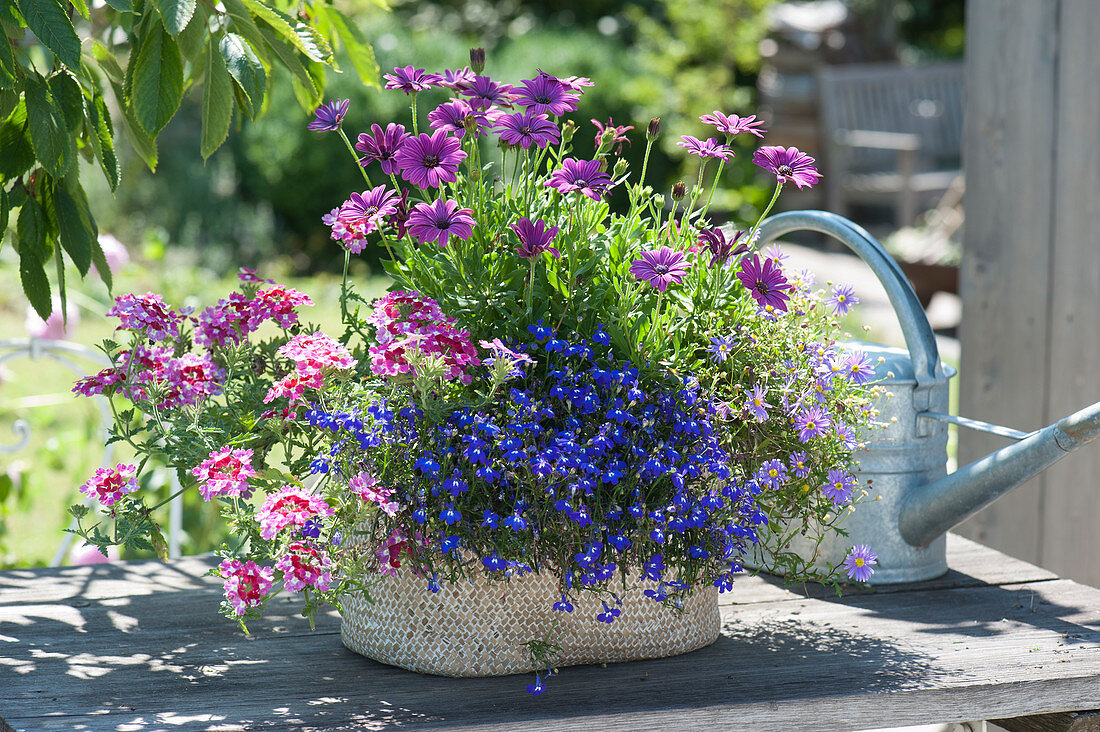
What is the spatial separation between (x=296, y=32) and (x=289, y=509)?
0.53 m

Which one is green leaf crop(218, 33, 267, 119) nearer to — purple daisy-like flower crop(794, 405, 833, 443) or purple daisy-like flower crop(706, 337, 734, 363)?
purple daisy-like flower crop(706, 337, 734, 363)

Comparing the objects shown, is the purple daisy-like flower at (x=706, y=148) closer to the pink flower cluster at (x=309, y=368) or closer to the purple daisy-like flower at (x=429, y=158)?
the purple daisy-like flower at (x=429, y=158)

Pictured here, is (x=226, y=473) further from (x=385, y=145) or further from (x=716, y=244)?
(x=716, y=244)

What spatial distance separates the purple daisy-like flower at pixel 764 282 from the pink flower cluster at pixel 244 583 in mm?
544

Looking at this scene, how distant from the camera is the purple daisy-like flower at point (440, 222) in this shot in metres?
1.07

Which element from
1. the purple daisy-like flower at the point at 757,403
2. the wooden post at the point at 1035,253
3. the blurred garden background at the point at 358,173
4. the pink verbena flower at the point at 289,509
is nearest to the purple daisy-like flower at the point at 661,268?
the purple daisy-like flower at the point at 757,403

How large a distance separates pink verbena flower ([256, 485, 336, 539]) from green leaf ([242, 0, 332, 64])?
459 millimetres

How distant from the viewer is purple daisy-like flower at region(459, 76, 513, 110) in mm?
1174

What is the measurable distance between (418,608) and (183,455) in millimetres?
291

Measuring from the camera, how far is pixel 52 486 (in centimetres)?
385

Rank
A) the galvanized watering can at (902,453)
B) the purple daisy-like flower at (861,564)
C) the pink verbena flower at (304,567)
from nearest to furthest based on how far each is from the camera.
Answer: the pink verbena flower at (304,567) < the purple daisy-like flower at (861,564) < the galvanized watering can at (902,453)

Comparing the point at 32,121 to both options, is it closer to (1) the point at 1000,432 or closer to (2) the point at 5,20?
(2) the point at 5,20

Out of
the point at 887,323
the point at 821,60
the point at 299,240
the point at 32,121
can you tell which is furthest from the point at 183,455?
the point at 821,60

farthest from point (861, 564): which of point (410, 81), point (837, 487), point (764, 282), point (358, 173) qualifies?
point (358, 173)
